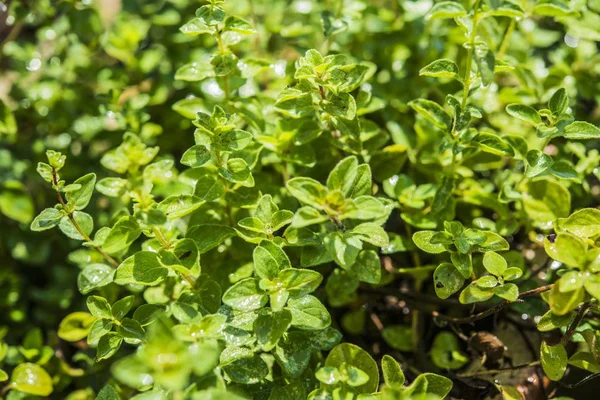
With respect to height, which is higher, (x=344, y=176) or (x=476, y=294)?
(x=344, y=176)

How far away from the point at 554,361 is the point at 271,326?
0.69 m

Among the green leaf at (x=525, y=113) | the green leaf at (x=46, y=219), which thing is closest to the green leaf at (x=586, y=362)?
the green leaf at (x=525, y=113)

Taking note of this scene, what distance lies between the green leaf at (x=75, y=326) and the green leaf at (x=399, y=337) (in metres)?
0.89

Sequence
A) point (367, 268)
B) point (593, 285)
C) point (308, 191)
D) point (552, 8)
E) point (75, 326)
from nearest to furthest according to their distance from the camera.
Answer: point (593, 285), point (308, 191), point (367, 268), point (552, 8), point (75, 326)

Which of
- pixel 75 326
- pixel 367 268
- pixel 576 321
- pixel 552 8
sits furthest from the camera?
pixel 75 326

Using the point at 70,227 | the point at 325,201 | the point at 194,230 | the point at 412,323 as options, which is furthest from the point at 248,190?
the point at 412,323

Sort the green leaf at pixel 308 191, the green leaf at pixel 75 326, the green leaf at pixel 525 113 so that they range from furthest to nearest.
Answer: the green leaf at pixel 75 326 → the green leaf at pixel 525 113 → the green leaf at pixel 308 191

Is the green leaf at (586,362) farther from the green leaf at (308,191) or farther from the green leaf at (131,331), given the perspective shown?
the green leaf at (131,331)

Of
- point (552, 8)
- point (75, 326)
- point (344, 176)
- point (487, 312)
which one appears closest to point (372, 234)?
point (344, 176)

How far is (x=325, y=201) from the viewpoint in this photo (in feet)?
4.41

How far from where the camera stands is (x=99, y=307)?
145 cm

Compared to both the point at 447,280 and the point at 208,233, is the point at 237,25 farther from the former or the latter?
the point at 447,280

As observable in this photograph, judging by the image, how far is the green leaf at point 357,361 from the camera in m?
1.45

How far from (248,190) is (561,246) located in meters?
0.79
